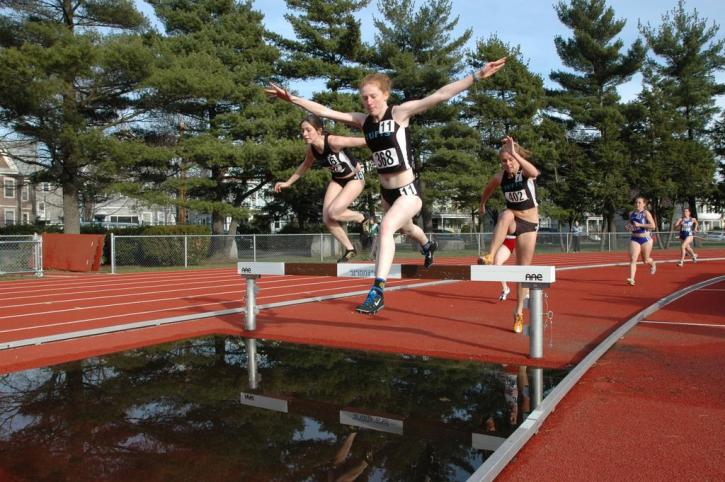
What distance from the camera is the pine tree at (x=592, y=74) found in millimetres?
39406

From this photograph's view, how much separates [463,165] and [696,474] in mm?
32824

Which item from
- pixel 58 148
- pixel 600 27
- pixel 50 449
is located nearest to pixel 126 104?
pixel 58 148

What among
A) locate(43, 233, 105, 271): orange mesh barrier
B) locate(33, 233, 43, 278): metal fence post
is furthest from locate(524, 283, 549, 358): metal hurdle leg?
locate(43, 233, 105, 271): orange mesh barrier

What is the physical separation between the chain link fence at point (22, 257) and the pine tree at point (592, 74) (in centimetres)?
3237

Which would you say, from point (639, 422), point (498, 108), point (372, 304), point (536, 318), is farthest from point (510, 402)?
point (498, 108)

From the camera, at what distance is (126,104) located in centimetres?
2562

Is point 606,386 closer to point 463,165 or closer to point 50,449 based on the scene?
point 50,449

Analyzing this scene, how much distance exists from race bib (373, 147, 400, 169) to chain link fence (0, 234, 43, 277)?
666 inches

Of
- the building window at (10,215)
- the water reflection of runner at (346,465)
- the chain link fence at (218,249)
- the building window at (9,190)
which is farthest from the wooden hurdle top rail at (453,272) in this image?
the building window at (10,215)

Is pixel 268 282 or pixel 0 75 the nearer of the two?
pixel 268 282

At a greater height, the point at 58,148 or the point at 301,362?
the point at 58,148

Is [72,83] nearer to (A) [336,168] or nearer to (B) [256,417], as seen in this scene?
(A) [336,168]

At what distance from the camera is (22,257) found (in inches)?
728

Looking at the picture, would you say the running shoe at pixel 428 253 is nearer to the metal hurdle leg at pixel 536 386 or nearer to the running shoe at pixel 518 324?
the metal hurdle leg at pixel 536 386
